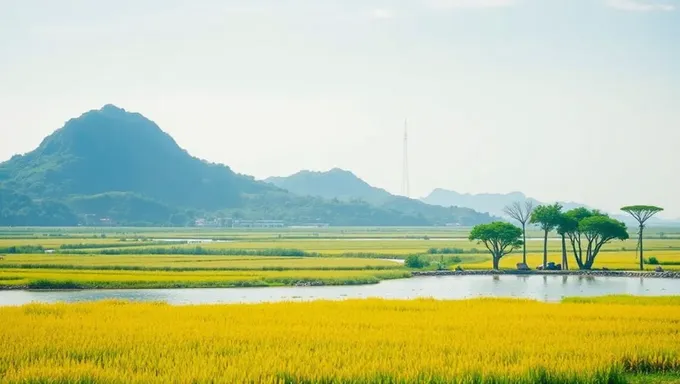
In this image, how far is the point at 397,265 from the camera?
5900 cm

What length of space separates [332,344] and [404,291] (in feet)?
77.2

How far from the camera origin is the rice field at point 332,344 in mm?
15016

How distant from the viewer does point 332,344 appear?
60.4ft

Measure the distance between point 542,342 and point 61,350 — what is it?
1143 centimetres

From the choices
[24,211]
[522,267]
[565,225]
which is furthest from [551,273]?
[24,211]

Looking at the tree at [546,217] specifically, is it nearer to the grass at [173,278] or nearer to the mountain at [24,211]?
the grass at [173,278]

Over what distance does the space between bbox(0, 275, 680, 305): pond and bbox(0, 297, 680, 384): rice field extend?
393 inches

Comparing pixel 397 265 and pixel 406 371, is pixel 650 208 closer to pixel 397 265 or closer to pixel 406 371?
pixel 397 265

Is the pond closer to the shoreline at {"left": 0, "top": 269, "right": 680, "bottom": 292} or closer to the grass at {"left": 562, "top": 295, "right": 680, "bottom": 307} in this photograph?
the shoreline at {"left": 0, "top": 269, "right": 680, "bottom": 292}

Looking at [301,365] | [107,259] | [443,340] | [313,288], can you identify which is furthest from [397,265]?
[301,365]

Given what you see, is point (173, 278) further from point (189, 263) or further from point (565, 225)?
point (565, 225)

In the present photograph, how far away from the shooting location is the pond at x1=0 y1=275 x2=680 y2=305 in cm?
3659

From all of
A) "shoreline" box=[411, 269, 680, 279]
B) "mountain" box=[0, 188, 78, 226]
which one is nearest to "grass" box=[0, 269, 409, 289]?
"shoreline" box=[411, 269, 680, 279]

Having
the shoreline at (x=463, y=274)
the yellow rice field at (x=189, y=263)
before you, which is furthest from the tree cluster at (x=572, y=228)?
the yellow rice field at (x=189, y=263)
